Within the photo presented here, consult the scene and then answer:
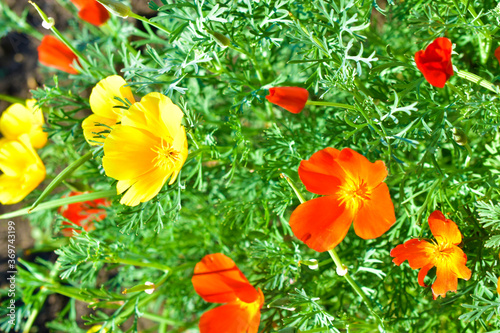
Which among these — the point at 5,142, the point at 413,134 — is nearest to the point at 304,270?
the point at 413,134

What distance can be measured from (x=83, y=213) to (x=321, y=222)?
927mm

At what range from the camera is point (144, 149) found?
1.00 metres

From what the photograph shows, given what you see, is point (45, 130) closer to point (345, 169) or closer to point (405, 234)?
point (345, 169)

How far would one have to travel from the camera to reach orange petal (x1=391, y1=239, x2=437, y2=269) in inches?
33.9

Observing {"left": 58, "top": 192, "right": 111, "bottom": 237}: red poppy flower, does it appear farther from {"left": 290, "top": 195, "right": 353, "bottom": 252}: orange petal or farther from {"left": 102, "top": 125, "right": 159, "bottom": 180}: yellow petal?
{"left": 290, "top": 195, "right": 353, "bottom": 252}: orange petal

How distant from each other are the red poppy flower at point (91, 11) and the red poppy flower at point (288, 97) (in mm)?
790

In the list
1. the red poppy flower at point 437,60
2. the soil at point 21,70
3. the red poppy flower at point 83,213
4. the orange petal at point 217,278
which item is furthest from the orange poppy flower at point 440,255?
the soil at point 21,70

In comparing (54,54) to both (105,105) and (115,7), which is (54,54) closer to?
(105,105)

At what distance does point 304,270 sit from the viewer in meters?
1.29

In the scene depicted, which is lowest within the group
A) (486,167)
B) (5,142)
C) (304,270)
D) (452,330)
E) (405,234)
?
(452,330)

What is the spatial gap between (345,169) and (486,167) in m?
0.47

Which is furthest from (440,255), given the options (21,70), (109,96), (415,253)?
(21,70)

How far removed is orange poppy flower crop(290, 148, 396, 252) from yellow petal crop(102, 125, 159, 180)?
1.23 ft

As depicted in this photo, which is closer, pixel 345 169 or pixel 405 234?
pixel 345 169
